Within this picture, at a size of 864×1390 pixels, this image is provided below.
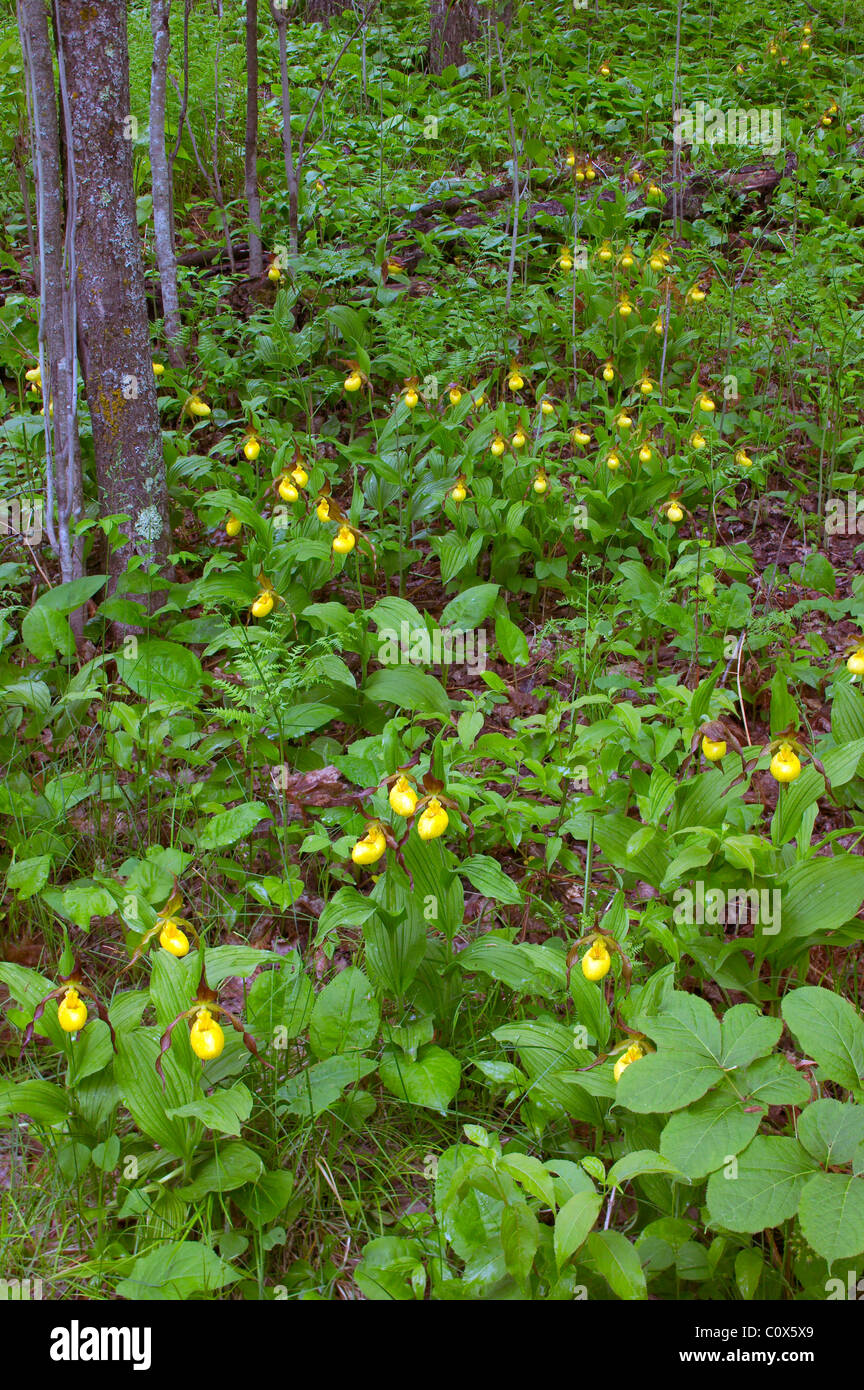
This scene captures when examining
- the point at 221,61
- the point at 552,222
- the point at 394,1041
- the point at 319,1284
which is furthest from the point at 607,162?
the point at 319,1284

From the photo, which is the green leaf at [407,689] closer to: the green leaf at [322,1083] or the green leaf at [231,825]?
the green leaf at [231,825]

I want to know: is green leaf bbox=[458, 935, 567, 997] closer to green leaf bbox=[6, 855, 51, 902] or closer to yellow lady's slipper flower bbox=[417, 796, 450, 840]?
yellow lady's slipper flower bbox=[417, 796, 450, 840]

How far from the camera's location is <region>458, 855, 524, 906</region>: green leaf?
2151 mm

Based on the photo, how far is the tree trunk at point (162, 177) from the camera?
4.62 meters

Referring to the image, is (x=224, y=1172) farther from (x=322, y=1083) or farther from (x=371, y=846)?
(x=371, y=846)

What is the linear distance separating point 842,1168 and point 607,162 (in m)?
7.56

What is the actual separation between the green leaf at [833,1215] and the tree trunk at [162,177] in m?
4.62

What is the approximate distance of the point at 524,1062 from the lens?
76.0 inches

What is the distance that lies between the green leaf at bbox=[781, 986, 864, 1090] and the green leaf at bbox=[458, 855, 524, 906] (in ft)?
2.30

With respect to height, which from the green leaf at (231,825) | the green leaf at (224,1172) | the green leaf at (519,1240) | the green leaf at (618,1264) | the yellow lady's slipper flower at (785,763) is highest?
the yellow lady's slipper flower at (785,763)

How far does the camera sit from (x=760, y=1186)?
4.70 ft

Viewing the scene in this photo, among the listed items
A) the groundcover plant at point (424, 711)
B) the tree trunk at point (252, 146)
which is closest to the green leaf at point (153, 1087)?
the groundcover plant at point (424, 711)

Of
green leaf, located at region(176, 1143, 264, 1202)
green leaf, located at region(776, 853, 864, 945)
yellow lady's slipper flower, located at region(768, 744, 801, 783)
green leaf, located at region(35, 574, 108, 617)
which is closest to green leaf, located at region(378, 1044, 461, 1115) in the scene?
green leaf, located at region(176, 1143, 264, 1202)
